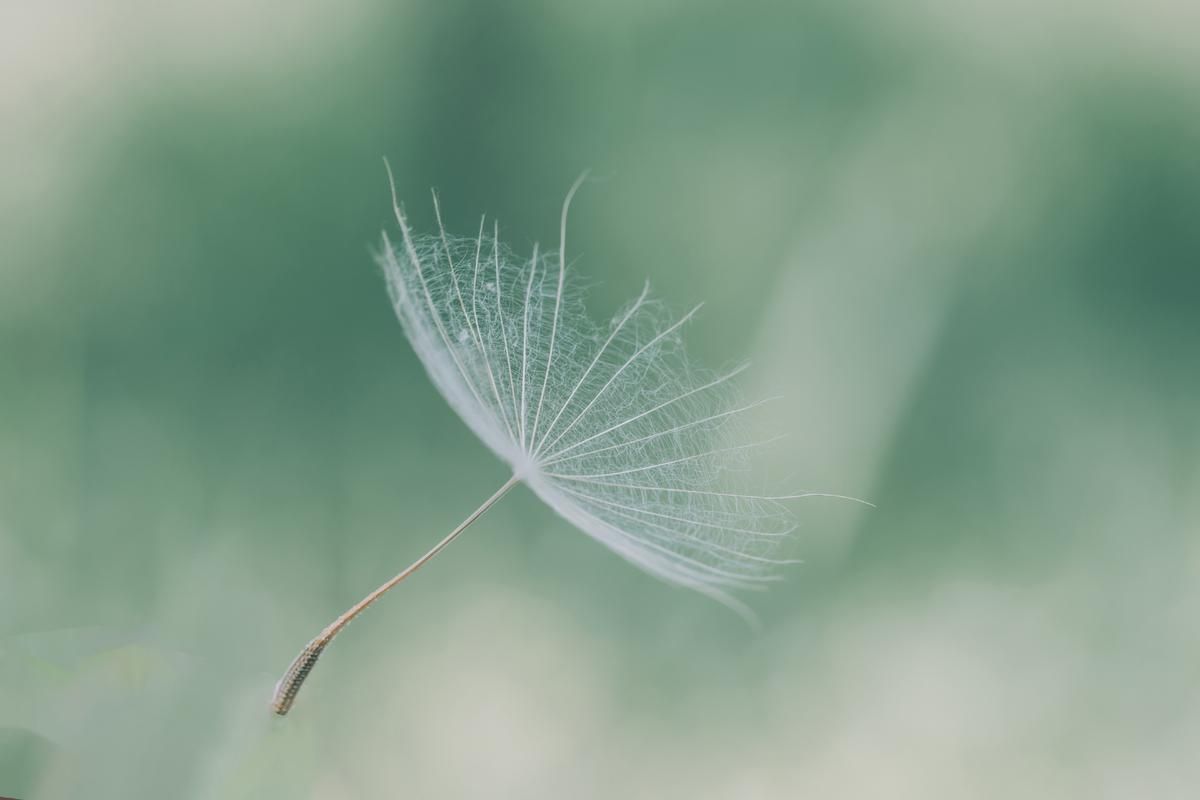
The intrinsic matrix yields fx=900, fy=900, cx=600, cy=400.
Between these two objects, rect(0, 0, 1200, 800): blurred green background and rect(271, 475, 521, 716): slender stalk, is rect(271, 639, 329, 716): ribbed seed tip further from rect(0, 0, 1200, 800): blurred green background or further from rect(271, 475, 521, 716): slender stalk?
rect(0, 0, 1200, 800): blurred green background

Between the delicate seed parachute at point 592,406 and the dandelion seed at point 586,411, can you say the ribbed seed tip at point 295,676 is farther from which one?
the delicate seed parachute at point 592,406

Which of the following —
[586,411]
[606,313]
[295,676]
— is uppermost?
[606,313]

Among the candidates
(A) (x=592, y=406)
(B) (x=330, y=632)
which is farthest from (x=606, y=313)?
(B) (x=330, y=632)

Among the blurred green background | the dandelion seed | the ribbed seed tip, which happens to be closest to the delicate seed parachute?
the dandelion seed

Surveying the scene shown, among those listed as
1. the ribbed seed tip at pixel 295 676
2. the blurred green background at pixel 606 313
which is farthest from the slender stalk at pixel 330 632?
the blurred green background at pixel 606 313

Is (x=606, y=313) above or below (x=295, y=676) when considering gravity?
above

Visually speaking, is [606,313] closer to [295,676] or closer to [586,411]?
[586,411]
